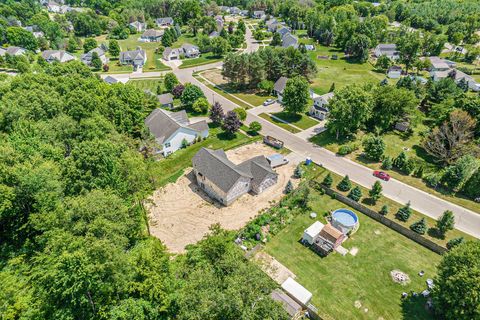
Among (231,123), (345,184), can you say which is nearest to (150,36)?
(231,123)

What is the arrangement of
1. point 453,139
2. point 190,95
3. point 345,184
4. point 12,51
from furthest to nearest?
1. point 12,51
2. point 190,95
3. point 453,139
4. point 345,184

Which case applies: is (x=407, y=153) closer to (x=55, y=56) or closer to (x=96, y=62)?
(x=96, y=62)

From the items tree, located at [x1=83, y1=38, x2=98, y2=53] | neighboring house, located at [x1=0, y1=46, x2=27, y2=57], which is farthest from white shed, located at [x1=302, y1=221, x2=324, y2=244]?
neighboring house, located at [x1=0, y1=46, x2=27, y2=57]

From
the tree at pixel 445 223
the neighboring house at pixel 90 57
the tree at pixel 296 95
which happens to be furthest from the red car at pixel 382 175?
the neighboring house at pixel 90 57

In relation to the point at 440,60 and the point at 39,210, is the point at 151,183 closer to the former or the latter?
the point at 39,210

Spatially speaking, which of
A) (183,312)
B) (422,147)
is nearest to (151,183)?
(183,312)

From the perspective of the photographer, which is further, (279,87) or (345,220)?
(279,87)

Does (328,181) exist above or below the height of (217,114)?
below

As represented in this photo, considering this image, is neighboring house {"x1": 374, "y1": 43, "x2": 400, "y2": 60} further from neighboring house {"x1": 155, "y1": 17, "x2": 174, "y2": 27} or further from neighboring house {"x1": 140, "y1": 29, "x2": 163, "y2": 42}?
neighboring house {"x1": 155, "y1": 17, "x2": 174, "y2": 27}
